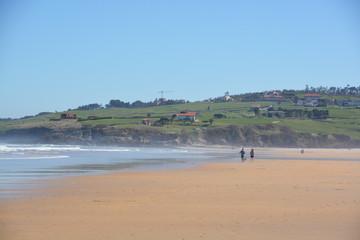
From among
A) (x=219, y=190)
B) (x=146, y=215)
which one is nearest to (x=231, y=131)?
(x=219, y=190)

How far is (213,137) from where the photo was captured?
82.9 metres

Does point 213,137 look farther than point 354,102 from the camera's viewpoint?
No

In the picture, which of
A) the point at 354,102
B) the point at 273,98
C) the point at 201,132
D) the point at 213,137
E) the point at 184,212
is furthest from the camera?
the point at 273,98

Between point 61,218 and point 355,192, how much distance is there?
420 inches

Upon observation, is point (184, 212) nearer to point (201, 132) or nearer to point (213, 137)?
point (213, 137)

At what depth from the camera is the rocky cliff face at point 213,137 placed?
80.3 m

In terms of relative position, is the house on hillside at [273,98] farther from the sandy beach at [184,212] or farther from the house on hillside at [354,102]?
the sandy beach at [184,212]

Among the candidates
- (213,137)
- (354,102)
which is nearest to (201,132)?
(213,137)

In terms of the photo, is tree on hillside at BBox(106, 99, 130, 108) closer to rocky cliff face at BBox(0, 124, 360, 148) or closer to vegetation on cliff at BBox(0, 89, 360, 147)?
vegetation on cliff at BBox(0, 89, 360, 147)

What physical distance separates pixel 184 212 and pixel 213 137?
7099 centimetres

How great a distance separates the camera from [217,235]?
9.90 m

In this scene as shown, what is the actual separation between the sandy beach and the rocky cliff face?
6163 centimetres

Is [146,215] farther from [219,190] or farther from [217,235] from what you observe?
[219,190]

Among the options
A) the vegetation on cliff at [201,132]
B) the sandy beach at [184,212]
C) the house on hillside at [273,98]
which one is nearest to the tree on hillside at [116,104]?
the house on hillside at [273,98]
